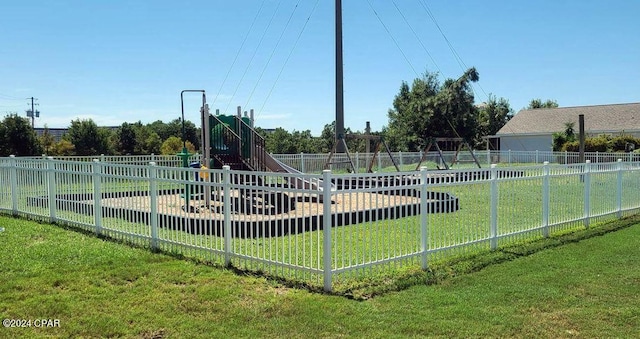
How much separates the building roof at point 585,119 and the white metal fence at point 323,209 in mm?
31909

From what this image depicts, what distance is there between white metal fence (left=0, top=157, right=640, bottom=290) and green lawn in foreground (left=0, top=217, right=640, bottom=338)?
54cm

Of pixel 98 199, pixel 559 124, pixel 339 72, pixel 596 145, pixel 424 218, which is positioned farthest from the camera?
pixel 559 124

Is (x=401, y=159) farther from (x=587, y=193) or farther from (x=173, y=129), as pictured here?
(x=173, y=129)

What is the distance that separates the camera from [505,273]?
6.66m

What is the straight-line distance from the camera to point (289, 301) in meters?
5.54

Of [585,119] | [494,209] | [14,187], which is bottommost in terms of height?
[494,209]

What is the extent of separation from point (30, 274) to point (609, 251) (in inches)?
321

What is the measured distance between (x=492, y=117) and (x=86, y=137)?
3900cm

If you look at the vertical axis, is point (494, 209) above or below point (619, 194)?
above

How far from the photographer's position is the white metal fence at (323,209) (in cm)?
644

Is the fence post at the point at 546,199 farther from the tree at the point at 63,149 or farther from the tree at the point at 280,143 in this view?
the tree at the point at 280,143

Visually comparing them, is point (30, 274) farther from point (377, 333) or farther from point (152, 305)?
point (377, 333)

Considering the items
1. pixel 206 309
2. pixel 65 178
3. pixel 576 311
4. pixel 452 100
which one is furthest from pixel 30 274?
pixel 452 100

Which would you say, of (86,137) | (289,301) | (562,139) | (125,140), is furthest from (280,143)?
(289,301)
